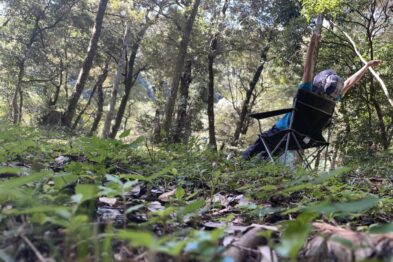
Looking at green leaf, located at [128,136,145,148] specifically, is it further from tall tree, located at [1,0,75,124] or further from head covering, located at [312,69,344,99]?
tall tree, located at [1,0,75,124]

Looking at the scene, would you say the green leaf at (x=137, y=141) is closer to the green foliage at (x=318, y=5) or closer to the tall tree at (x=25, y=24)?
the green foliage at (x=318, y=5)

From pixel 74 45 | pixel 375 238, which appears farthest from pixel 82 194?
pixel 74 45

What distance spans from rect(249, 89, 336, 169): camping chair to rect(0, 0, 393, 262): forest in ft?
0.90

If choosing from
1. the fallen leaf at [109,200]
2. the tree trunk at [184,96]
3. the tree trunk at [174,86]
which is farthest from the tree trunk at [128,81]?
the fallen leaf at [109,200]

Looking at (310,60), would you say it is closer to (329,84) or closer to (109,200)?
(329,84)

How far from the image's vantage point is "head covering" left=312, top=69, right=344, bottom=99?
16.5 ft

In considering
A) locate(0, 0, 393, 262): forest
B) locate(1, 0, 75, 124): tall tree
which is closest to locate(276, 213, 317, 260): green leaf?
locate(0, 0, 393, 262): forest

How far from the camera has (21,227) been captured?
0.92 meters

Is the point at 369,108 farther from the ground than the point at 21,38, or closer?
closer

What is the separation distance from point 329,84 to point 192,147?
185 cm

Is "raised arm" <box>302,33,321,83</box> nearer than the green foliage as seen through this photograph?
Yes

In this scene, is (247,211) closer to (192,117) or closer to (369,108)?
(369,108)

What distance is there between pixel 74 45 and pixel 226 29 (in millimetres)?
10053

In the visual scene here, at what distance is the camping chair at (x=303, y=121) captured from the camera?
15.9 ft
